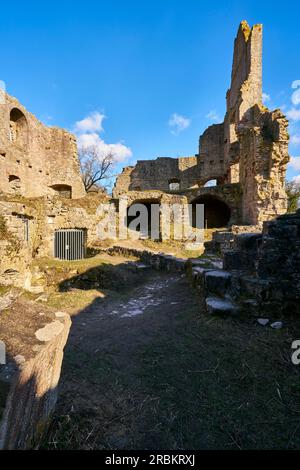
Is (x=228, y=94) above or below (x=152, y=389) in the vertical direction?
above

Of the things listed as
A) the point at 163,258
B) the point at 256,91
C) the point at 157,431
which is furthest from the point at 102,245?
the point at 256,91

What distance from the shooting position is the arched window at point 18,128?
15547 millimetres

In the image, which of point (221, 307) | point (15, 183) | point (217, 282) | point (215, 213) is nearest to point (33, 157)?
point (15, 183)

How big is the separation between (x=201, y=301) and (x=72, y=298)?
3.32 m

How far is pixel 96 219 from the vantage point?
1280 cm

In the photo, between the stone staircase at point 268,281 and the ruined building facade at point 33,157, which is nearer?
the stone staircase at point 268,281

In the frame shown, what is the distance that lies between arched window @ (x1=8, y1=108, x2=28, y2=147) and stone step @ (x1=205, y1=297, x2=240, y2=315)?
668 inches

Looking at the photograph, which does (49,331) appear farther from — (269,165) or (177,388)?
(269,165)

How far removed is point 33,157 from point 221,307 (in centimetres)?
1756

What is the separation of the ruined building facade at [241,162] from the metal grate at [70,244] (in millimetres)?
4877

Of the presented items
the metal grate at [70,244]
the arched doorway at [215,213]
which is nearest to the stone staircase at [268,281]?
the metal grate at [70,244]

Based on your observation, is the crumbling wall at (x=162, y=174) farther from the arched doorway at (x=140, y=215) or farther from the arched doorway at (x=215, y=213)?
the arched doorway at (x=140, y=215)

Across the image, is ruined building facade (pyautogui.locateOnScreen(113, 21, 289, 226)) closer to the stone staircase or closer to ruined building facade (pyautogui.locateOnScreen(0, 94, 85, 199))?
ruined building facade (pyautogui.locateOnScreen(0, 94, 85, 199))

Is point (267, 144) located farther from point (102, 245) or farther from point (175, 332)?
point (175, 332)
